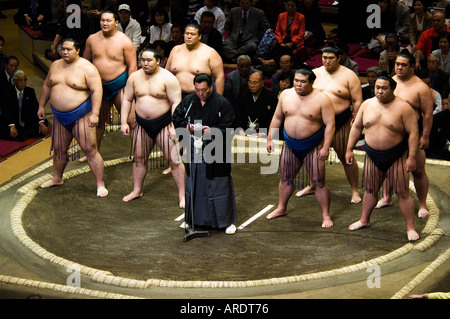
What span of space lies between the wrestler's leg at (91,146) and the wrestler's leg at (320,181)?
129 cm

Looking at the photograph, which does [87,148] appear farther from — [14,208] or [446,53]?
[446,53]

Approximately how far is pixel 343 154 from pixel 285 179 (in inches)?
18.2

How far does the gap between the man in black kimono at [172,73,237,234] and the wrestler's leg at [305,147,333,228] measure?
442 millimetres

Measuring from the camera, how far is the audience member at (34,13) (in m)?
7.89

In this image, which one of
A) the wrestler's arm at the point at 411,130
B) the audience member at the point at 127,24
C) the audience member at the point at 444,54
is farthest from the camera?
the audience member at the point at 127,24

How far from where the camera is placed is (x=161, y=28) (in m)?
7.06

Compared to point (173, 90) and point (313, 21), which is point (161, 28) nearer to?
point (313, 21)

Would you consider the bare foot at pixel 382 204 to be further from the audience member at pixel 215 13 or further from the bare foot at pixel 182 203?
the audience member at pixel 215 13

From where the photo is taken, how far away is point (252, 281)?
3781mm

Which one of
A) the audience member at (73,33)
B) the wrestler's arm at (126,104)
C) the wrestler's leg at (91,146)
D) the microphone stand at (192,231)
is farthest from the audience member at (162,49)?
the microphone stand at (192,231)

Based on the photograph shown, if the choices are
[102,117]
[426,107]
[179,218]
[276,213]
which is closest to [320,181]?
[276,213]

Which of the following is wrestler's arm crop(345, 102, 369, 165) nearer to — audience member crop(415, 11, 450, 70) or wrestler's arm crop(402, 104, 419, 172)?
wrestler's arm crop(402, 104, 419, 172)

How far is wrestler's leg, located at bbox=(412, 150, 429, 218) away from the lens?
4487 millimetres

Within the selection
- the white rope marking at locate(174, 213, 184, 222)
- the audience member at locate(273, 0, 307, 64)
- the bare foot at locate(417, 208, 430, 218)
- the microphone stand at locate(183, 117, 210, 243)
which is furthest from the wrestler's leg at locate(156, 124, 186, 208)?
the audience member at locate(273, 0, 307, 64)
